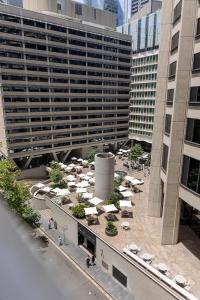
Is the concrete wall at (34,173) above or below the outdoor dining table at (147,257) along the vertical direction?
below

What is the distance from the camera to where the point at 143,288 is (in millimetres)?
21016

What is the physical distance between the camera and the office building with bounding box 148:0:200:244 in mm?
19719

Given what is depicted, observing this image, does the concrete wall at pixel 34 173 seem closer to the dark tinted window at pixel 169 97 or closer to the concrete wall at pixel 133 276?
the concrete wall at pixel 133 276

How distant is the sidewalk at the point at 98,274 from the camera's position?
74.7 ft

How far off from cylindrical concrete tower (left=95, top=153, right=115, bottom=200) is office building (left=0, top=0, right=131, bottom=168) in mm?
27999

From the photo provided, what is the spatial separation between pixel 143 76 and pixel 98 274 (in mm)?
63493

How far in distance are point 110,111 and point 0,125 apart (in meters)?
30.6

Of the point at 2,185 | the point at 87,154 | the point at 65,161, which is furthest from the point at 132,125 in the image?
the point at 2,185

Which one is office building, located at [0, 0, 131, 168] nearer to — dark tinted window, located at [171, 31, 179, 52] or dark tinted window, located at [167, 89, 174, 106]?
dark tinted window, located at [167, 89, 174, 106]

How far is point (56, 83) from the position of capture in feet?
191

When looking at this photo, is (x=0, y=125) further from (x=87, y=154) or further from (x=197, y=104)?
(x=197, y=104)

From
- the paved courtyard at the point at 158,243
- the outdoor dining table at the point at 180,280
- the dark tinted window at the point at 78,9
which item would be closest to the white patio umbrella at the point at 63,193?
the paved courtyard at the point at 158,243

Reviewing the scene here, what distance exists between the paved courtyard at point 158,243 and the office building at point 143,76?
159ft

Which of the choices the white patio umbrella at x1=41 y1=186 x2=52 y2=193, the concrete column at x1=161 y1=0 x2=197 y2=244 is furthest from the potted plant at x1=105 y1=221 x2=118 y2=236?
the white patio umbrella at x1=41 y1=186 x2=52 y2=193
